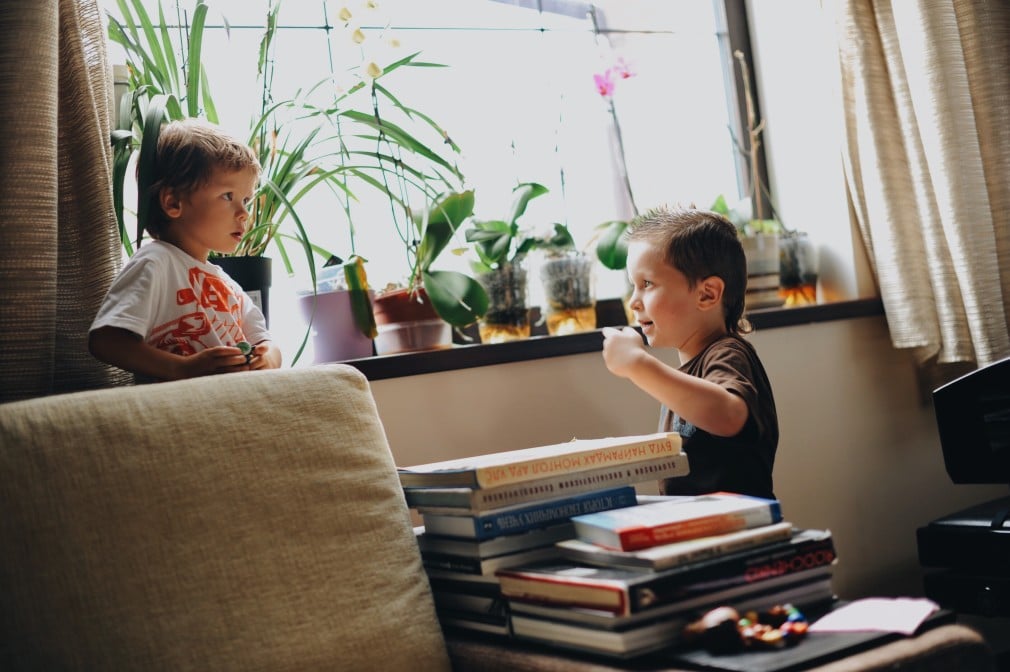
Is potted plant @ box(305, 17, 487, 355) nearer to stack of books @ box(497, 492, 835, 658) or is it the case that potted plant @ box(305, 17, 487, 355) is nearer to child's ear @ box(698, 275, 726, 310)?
child's ear @ box(698, 275, 726, 310)

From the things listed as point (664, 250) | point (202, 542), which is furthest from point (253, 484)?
point (664, 250)

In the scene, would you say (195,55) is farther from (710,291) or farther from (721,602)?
(721,602)

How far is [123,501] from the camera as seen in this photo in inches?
39.2

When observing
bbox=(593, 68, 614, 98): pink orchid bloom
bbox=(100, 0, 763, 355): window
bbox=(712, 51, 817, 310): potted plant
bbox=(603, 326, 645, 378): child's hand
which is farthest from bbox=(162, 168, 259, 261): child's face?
bbox=(712, 51, 817, 310): potted plant

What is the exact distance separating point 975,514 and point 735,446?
561mm

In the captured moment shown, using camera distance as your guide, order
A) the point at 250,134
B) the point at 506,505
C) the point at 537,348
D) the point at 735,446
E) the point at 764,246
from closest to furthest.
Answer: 1. the point at 506,505
2. the point at 735,446
3. the point at 250,134
4. the point at 537,348
5. the point at 764,246

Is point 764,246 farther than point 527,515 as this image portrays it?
Yes

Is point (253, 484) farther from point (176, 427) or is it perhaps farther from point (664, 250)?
point (664, 250)

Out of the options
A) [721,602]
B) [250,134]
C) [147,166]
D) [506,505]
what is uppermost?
[250,134]

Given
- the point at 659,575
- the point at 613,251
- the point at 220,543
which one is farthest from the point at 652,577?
the point at 613,251

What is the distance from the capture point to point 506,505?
1.11m

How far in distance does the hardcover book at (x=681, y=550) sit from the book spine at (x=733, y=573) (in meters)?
0.01

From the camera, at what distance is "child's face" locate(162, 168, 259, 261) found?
134 centimetres

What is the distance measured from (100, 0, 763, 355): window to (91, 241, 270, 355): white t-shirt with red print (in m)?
0.41
